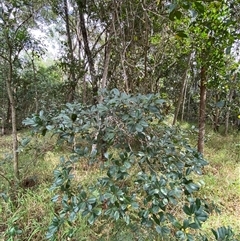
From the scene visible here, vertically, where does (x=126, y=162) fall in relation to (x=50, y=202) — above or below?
above

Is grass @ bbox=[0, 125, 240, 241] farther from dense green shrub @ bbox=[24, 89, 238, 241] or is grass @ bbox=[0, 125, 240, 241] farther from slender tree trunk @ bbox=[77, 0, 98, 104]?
slender tree trunk @ bbox=[77, 0, 98, 104]

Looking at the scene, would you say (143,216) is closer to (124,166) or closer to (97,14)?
(124,166)

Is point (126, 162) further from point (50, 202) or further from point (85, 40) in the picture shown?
point (85, 40)

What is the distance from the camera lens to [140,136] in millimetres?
970

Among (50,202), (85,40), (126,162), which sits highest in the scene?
(85,40)

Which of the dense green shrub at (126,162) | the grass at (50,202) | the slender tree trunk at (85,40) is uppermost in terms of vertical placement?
the slender tree trunk at (85,40)

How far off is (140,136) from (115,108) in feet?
0.53

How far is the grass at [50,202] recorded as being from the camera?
1557 millimetres

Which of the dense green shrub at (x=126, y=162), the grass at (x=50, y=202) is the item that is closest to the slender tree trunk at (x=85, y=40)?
the grass at (x=50, y=202)

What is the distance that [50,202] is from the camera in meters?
1.92

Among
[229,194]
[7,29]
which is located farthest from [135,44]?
[229,194]

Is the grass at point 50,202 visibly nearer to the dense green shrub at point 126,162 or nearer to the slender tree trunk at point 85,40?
the dense green shrub at point 126,162

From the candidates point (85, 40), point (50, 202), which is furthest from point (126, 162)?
point (85, 40)

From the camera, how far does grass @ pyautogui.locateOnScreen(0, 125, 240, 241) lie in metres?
1.56
